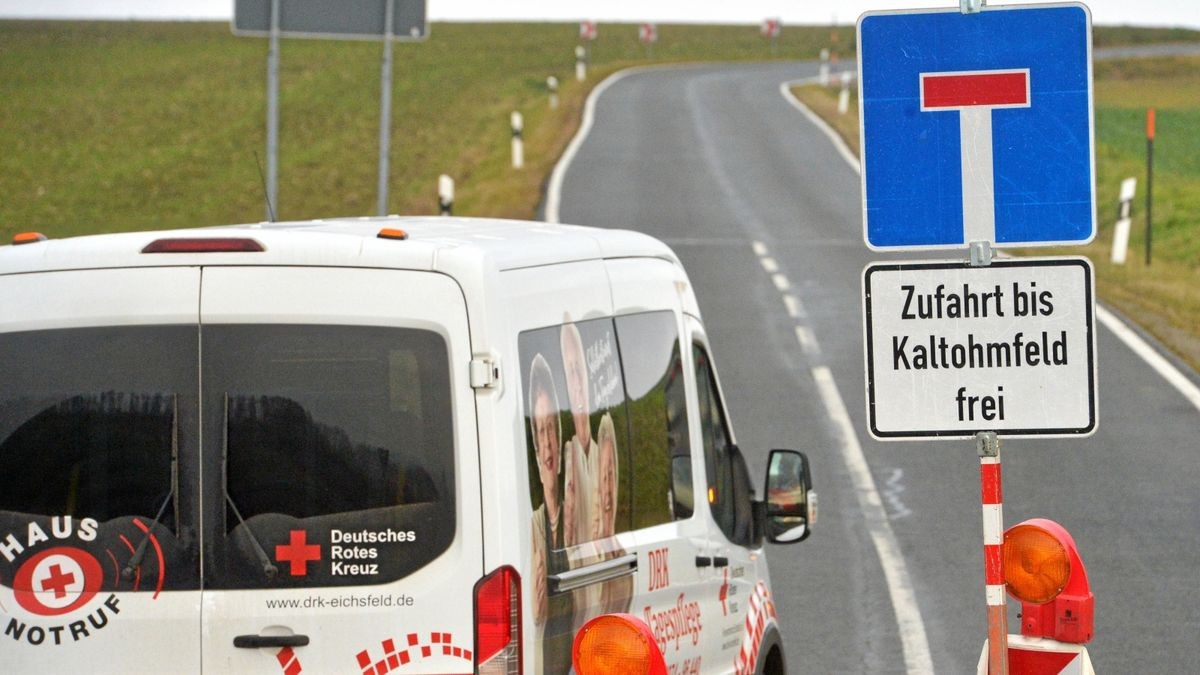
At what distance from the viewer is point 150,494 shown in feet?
15.2

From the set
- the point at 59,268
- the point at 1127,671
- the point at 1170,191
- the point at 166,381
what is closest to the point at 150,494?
the point at 166,381

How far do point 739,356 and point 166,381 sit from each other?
1262 centimetres

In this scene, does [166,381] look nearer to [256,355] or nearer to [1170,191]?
[256,355]

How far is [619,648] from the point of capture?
182 inches

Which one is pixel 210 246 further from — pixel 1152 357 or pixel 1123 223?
pixel 1123 223

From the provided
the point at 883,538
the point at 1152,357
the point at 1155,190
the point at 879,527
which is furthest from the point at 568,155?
the point at 883,538

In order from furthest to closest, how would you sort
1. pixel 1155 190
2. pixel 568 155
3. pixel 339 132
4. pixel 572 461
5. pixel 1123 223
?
pixel 339 132, pixel 568 155, pixel 1155 190, pixel 1123 223, pixel 572 461

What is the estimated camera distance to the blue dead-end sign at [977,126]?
523cm

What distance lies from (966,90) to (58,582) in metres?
2.73

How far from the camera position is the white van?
4543 mm

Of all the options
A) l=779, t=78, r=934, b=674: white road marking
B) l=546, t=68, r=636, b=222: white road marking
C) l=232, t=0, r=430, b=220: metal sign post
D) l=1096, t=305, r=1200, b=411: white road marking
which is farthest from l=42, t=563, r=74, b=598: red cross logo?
l=546, t=68, r=636, b=222: white road marking

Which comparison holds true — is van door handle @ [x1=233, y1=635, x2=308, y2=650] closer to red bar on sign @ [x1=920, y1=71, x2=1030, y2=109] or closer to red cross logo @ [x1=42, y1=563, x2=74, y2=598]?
red cross logo @ [x1=42, y1=563, x2=74, y2=598]

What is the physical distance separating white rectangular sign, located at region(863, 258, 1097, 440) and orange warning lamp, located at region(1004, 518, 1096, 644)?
1.95 feet

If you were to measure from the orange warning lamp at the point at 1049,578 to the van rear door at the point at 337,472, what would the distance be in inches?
74.6
